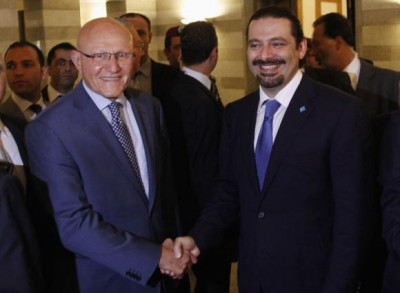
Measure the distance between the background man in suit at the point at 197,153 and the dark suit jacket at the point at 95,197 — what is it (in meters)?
1.13

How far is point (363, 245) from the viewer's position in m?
2.44

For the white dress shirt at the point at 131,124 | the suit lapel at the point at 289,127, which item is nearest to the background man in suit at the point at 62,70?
the white dress shirt at the point at 131,124

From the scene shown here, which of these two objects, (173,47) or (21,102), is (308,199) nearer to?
(21,102)

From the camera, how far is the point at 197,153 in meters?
3.79

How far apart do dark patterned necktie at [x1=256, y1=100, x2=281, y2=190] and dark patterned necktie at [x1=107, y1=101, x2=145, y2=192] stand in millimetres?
515

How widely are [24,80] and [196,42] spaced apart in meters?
1.29

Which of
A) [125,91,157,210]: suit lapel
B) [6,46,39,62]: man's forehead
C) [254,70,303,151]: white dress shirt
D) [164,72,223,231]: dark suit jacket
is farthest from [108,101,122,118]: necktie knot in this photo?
[6,46,39,62]: man's forehead

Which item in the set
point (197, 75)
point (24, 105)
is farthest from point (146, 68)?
point (24, 105)

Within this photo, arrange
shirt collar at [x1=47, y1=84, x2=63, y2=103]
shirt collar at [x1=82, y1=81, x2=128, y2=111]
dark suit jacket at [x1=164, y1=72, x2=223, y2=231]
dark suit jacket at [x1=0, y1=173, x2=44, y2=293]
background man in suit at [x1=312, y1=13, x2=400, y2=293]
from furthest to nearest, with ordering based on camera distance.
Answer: shirt collar at [x1=47, y1=84, x2=63, y2=103], background man in suit at [x1=312, y1=13, x2=400, y2=293], dark suit jacket at [x1=164, y1=72, x2=223, y2=231], shirt collar at [x1=82, y1=81, x2=128, y2=111], dark suit jacket at [x1=0, y1=173, x2=44, y2=293]

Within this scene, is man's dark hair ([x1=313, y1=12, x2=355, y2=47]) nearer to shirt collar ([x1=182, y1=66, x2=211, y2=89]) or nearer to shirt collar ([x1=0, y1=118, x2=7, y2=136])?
shirt collar ([x1=182, y1=66, x2=211, y2=89])

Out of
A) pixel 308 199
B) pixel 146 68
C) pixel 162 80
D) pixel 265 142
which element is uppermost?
pixel 146 68

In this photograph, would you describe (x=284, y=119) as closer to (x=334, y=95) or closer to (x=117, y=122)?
(x=334, y=95)

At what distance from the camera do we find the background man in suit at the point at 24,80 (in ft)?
14.0

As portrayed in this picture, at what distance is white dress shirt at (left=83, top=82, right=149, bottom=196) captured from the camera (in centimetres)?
265
